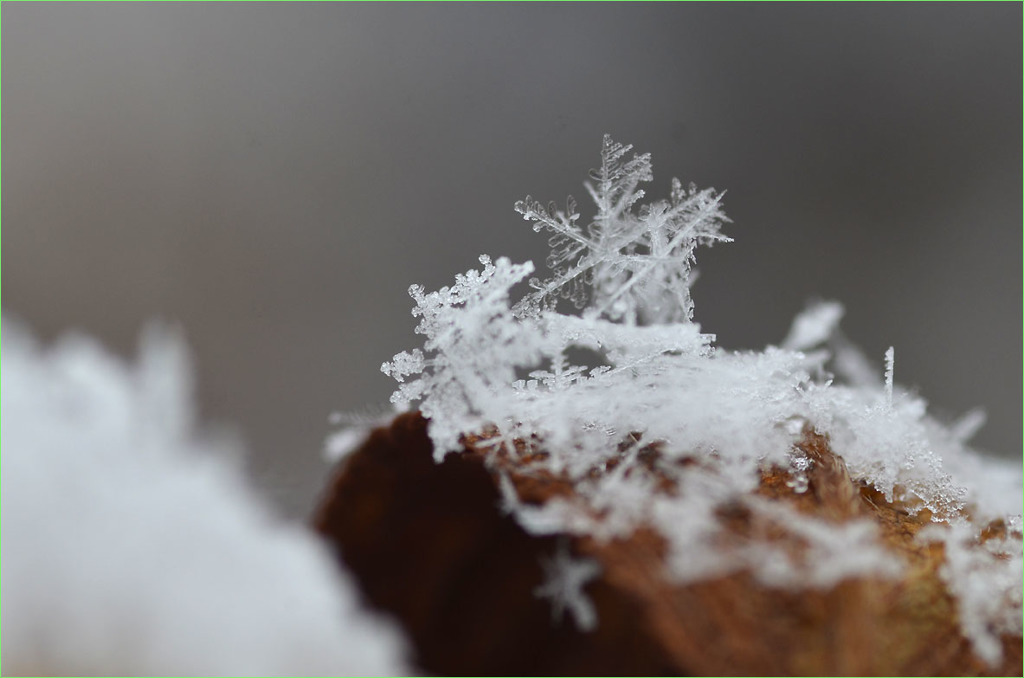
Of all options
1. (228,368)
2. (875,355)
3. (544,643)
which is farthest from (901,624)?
(228,368)

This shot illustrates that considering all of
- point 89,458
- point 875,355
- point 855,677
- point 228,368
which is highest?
point 228,368

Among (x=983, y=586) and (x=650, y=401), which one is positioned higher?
(x=650, y=401)

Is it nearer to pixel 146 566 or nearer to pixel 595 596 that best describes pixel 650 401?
pixel 595 596

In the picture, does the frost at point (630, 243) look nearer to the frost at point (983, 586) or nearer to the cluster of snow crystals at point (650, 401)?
the cluster of snow crystals at point (650, 401)

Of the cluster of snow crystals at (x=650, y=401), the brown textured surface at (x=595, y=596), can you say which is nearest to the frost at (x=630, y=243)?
the cluster of snow crystals at (x=650, y=401)

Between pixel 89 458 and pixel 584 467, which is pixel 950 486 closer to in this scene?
pixel 584 467

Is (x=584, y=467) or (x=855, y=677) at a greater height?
(x=584, y=467)

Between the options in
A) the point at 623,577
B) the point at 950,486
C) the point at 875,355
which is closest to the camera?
the point at 623,577

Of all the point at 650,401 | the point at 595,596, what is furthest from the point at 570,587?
the point at 650,401
